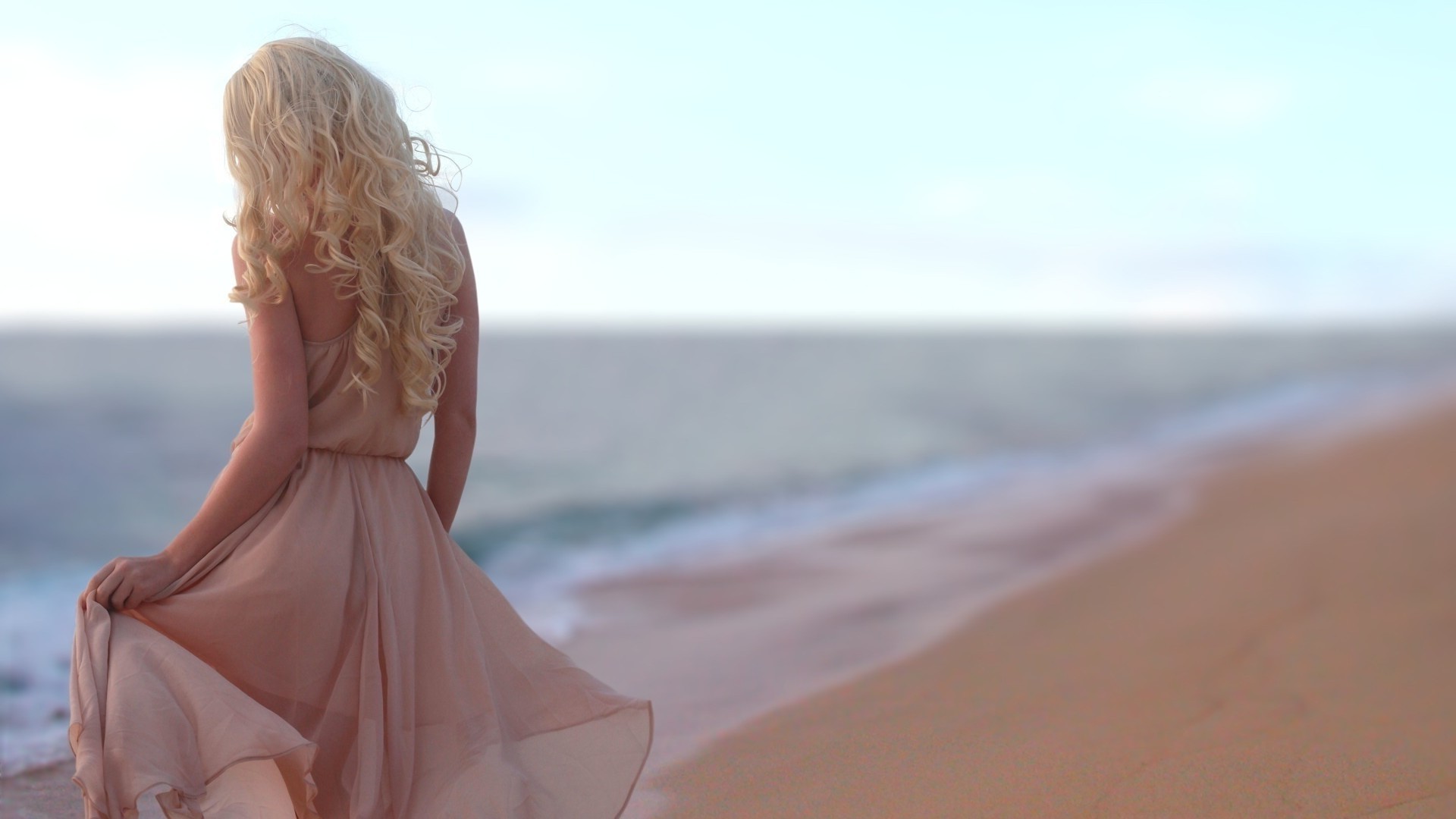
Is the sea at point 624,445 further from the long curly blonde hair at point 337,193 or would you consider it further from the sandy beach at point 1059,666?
the long curly blonde hair at point 337,193

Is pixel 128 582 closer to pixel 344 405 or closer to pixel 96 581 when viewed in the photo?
pixel 96 581

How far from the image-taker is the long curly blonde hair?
7.56ft

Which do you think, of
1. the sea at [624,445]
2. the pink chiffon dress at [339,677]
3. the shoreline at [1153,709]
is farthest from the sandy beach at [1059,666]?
the sea at [624,445]

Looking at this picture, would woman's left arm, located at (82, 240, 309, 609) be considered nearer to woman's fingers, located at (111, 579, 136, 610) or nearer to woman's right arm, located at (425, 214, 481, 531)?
woman's fingers, located at (111, 579, 136, 610)

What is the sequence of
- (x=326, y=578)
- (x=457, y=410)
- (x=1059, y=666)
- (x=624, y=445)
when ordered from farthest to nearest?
(x=624, y=445) → (x=1059, y=666) → (x=457, y=410) → (x=326, y=578)

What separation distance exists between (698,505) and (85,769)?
8118mm

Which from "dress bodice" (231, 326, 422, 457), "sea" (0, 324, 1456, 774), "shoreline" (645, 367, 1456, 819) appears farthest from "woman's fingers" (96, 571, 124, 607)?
"sea" (0, 324, 1456, 774)

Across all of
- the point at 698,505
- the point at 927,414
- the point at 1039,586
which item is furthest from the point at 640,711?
the point at 927,414

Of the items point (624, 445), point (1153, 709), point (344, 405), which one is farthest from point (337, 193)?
point (624, 445)

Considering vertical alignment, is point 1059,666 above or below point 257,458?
below

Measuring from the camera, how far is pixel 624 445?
51.0 ft

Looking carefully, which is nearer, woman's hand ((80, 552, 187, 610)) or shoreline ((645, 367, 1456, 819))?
woman's hand ((80, 552, 187, 610))

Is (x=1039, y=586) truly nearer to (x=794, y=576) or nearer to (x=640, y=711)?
(x=794, y=576)

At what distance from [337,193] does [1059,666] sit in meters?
3.11
